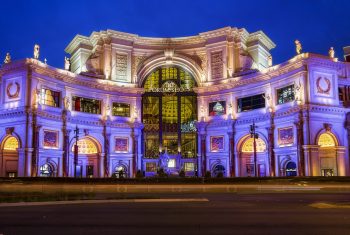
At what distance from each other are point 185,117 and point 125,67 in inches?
545

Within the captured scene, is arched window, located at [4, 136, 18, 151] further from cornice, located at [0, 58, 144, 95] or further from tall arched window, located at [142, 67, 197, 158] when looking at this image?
tall arched window, located at [142, 67, 197, 158]

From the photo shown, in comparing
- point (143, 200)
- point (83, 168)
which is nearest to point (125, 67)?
point (83, 168)

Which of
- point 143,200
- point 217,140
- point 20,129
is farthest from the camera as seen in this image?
point 217,140

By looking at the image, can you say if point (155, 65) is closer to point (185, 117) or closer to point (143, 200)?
point (185, 117)

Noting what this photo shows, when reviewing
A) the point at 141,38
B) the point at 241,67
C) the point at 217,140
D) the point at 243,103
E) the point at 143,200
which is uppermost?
the point at 141,38

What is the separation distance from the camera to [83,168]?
6706 cm

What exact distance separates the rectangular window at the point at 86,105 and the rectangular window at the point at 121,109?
2.93m

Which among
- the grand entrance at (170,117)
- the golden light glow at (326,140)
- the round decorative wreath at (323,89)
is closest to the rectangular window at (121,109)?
the grand entrance at (170,117)

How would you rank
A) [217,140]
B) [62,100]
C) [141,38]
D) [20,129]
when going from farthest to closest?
[141,38] → [217,140] → [62,100] → [20,129]

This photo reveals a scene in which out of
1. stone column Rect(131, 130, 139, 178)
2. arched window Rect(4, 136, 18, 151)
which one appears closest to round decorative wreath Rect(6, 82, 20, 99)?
arched window Rect(4, 136, 18, 151)

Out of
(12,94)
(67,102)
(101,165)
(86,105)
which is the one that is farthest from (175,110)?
(12,94)

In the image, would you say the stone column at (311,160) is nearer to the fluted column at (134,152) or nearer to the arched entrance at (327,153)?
the arched entrance at (327,153)

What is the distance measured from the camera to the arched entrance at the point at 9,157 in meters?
59.3

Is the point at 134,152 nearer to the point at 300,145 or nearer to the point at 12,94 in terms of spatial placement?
the point at 12,94
